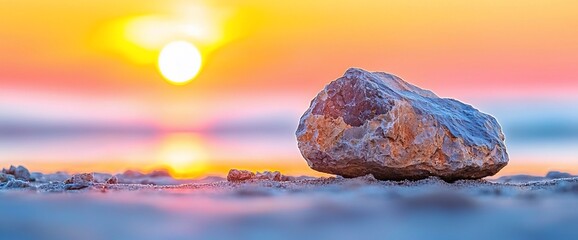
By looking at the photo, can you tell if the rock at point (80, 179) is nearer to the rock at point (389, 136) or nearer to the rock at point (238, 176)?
the rock at point (238, 176)

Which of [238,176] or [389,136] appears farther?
[238,176]

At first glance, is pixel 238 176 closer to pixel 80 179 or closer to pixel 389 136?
pixel 80 179

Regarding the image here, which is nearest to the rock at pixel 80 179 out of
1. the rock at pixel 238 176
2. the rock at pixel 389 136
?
the rock at pixel 238 176

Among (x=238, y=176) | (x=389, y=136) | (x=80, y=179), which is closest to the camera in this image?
(x=389, y=136)

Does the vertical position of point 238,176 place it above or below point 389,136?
below

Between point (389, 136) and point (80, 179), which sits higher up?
point (389, 136)

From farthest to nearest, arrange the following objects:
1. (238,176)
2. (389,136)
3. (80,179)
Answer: (238,176), (80,179), (389,136)

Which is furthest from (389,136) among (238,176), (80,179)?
(80,179)

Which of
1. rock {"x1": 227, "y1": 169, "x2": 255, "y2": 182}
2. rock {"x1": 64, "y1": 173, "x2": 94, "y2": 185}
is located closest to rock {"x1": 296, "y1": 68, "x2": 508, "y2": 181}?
rock {"x1": 227, "y1": 169, "x2": 255, "y2": 182}

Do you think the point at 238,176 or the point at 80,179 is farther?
the point at 238,176
